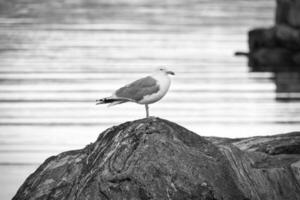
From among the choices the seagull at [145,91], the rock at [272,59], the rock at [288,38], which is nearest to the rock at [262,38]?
the rock at [288,38]

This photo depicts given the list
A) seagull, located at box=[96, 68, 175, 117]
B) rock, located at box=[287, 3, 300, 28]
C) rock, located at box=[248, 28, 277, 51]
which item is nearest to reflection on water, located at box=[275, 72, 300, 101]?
rock, located at box=[248, 28, 277, 51]

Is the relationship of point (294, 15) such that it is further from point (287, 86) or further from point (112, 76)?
point (112, 76)

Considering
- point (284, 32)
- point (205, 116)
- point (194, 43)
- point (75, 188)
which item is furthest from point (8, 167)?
point (194, 43)

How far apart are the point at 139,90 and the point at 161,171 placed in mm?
1762

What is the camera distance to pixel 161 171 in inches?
367

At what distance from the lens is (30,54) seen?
45719 mm

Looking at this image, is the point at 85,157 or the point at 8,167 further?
the point at 8,167

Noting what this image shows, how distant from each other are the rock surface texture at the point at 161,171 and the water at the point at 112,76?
726cm

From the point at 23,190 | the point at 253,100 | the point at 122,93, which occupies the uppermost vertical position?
the point at 122,93

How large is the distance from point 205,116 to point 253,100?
4.04m

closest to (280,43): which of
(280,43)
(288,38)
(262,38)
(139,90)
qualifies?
(280,43)

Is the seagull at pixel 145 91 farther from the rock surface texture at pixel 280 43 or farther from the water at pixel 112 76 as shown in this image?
the rock surface texture at pixel 280 43

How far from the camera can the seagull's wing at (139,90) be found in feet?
35.5

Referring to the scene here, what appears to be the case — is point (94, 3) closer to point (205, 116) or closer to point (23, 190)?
point (205, 116)
